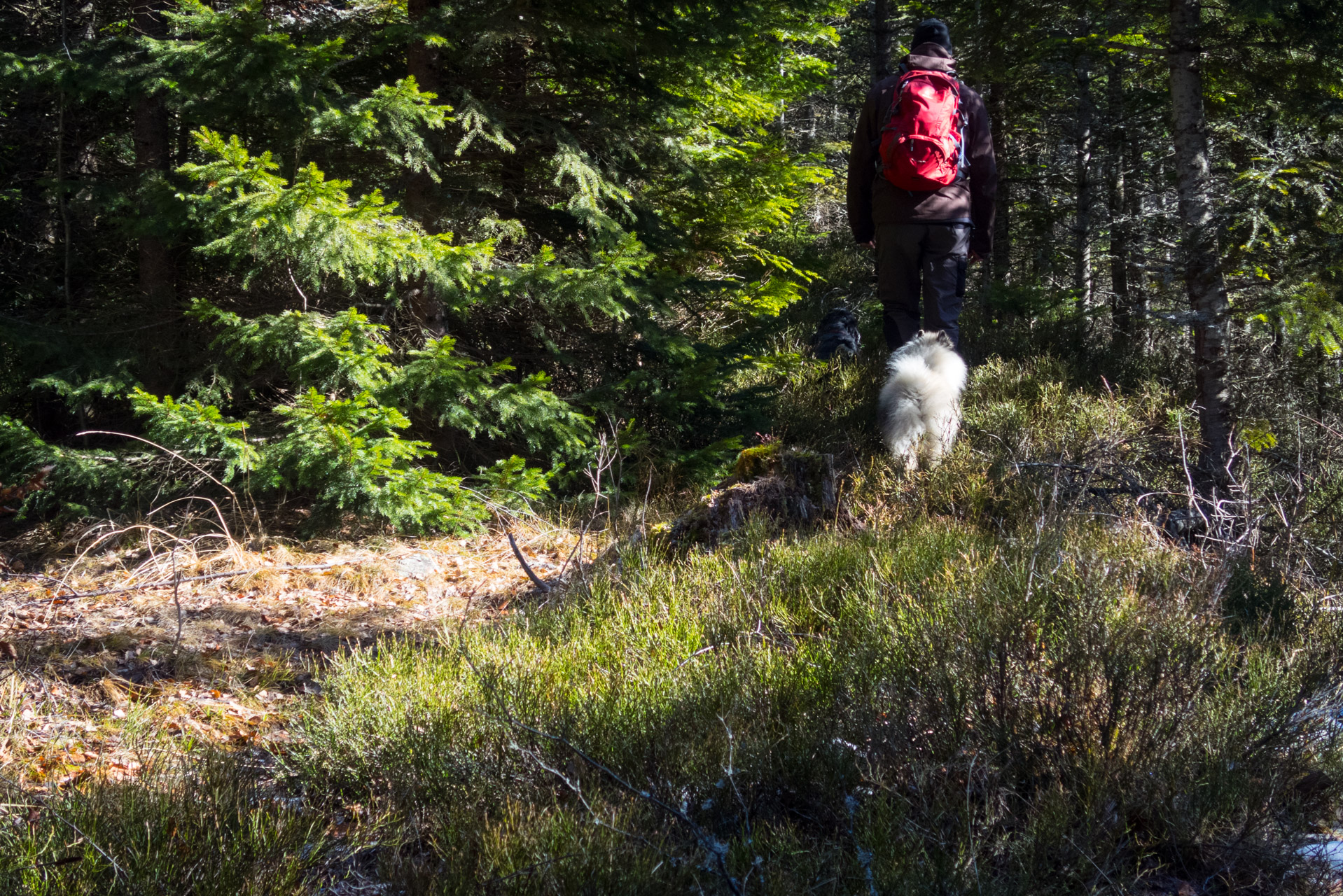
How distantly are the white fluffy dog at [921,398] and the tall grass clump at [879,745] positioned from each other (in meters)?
1.95

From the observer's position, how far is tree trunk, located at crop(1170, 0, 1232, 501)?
241 inches

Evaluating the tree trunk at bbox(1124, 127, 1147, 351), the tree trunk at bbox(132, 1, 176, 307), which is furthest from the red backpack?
the tree trunk at bbox(132, 1, 176, 307)

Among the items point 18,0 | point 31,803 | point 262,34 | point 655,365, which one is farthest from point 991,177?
point 18,0

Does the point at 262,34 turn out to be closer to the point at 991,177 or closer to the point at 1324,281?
the point at 991,177

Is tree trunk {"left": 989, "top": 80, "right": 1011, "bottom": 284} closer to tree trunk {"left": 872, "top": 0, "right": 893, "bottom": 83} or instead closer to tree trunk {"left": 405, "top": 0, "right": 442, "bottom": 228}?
tree trunk {"left": 872, "top": 0, "right": 893, "bottom": 83}

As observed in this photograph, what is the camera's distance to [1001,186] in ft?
44.6

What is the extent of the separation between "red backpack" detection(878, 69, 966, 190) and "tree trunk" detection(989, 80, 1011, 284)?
7897mm

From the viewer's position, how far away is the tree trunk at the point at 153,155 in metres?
7.80

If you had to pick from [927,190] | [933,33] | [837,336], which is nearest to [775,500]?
[927,190]

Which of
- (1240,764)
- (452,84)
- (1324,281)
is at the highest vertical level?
(452,84)

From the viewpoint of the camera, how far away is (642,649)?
11.6 feet

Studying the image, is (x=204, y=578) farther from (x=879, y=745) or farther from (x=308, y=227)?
(x=879, y=745)

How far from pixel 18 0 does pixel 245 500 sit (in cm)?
579

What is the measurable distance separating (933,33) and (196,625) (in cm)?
583
